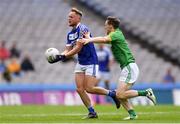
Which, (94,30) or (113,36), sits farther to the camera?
(94,30)

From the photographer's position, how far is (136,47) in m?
34.7

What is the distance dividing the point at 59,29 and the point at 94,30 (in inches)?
61.4

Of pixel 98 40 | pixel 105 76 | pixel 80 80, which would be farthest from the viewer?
pixel 105 76

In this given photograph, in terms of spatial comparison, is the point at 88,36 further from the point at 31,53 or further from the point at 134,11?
the point at 134,11

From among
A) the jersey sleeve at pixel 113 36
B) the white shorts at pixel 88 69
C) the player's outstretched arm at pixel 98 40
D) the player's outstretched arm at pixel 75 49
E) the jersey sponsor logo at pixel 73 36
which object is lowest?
the white shorts at pixel 88 69

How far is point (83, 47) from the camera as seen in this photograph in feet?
54.1

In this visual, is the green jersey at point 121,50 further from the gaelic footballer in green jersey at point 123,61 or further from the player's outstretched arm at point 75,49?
the player's outstretched arm at point 75,49

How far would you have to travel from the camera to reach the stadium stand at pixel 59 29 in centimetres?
3322

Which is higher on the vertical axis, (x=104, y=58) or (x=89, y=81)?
(x=104, y=58)

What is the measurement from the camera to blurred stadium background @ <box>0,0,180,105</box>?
33156 millimetres

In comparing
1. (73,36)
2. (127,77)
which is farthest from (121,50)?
(73,36)

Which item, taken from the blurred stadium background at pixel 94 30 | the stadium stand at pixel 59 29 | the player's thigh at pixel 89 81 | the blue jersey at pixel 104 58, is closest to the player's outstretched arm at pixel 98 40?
the player's thigh at pixel 89 81

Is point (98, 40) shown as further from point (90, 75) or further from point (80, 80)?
point (80, 80)

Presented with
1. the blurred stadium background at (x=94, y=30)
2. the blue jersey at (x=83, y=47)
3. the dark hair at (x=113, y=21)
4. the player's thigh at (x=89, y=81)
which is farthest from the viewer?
the blurred stadium background at (x=94, y=30)
